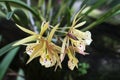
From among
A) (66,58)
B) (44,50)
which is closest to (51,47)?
(44,50)

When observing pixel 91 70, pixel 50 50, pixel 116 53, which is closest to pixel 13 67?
pixel 91 70

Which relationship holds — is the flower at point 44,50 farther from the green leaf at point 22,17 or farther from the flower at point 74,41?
the green leaf at point 22,17

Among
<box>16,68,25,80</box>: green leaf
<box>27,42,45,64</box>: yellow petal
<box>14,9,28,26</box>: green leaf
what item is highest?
<box>14,9,28,26</box>: green leaf

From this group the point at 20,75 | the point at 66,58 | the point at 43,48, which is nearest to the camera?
the point at 43,48

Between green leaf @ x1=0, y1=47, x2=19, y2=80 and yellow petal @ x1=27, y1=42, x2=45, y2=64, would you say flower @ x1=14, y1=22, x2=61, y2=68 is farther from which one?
green leaf @ x1=0, y1=47, x2=19, y2=80

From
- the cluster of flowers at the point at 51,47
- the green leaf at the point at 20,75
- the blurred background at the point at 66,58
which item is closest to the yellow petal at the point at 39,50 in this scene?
the cluster of flowers at the point at 51,47

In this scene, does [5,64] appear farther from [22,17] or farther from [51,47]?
[51,47]

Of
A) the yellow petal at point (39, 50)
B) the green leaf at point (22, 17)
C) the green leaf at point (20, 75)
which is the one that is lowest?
the green leaf at point (20, 75)

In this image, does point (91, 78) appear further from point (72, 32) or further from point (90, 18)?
point (72, 32)

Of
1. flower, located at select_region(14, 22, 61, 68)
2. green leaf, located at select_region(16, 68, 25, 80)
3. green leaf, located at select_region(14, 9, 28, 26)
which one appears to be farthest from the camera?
green leaf, located at select_region(16, 68, 25, 80)

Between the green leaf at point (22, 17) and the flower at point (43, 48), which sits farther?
the green leaf at point (22, 17)

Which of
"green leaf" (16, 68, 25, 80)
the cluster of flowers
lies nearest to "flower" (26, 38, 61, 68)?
the cluster of flowers
